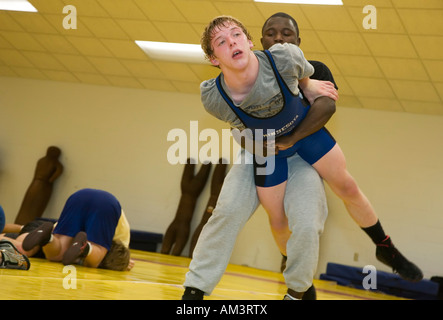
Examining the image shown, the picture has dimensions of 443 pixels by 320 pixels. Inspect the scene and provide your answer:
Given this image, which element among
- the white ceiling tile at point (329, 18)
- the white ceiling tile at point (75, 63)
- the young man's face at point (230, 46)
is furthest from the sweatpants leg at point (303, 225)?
the white ceiling tile at point (75, 63)

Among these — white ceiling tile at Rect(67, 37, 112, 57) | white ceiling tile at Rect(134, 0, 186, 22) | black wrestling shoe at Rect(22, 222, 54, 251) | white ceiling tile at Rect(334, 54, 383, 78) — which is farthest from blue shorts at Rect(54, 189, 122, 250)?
white ceiling tile at Rect(67, 37, 112, 57)

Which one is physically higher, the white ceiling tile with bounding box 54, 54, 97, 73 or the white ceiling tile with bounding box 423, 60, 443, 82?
the white ceiling tile with bounding box 54, 54, 97, 73

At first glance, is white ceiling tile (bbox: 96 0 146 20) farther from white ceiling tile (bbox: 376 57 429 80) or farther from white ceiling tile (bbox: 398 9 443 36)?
white ceiling tile (bbox: 398 9 443 36)

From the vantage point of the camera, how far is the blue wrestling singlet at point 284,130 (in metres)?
2.38

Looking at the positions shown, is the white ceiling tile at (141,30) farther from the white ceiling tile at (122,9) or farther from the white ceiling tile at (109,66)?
the white ceiling tile at (109,66)

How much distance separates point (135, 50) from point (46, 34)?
1490mm

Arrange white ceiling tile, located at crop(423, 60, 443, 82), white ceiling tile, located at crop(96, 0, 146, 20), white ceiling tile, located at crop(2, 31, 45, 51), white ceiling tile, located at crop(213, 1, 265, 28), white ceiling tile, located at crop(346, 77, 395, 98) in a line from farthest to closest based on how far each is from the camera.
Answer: white ceiling tile, located at crop(2, 31, 45, 51) → white ceiling tile, located at crop(346, 77, 395, 98) → white ceiling tile, located at crop(96, 0, 146, 20) → white ceiling tile, located at crop(423, 60, 443, 82) → white ceiling tile, located at crop(213, 1, 265, 28)

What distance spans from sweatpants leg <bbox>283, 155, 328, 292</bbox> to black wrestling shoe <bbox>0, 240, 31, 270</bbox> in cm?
153

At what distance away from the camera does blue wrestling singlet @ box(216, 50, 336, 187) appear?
7.80ft

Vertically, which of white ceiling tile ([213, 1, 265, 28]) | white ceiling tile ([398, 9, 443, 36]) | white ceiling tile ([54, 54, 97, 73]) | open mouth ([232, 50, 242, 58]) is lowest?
open mouth ([232, 50, 242, 58])

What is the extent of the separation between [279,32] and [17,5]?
22.1 feet

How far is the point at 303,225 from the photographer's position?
2412 millimetres

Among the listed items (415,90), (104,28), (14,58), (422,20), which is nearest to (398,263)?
(422,20)
